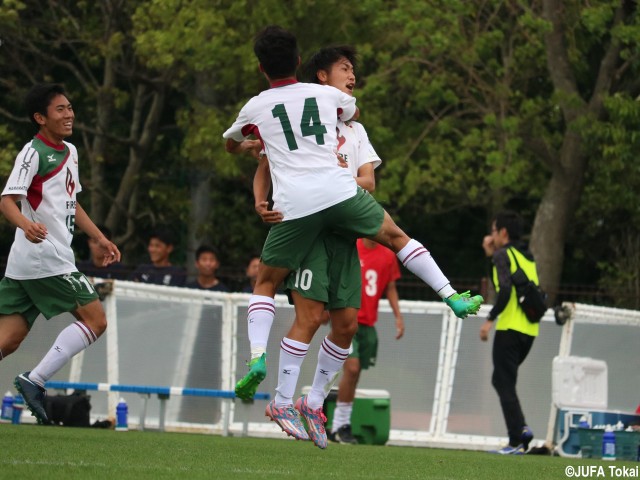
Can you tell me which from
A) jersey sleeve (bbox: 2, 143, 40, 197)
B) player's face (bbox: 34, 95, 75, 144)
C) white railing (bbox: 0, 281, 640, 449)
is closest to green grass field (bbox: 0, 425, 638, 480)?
jersey sleeve (bbox: 2, 143, 40, 197)

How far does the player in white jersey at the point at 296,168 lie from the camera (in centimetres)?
830

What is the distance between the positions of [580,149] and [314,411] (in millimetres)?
14616

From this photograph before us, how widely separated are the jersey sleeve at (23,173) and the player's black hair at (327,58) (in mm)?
1933

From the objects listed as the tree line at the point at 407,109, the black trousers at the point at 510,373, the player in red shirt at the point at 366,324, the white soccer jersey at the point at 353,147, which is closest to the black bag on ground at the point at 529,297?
the black trousers at the point at 510,373

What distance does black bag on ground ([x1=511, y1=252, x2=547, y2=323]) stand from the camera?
12859mm

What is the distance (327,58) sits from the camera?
9.12 metres

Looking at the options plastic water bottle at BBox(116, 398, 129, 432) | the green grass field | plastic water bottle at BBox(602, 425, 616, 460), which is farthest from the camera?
plastic water bottle at BBox(116, 398, 129, 432)

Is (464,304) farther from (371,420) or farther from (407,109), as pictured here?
(407,109)

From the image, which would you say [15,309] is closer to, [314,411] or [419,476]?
[314,411]

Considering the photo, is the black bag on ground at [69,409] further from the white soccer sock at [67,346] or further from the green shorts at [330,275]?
the green shorts at [330,275]

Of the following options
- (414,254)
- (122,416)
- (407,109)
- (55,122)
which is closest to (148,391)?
(122,416)

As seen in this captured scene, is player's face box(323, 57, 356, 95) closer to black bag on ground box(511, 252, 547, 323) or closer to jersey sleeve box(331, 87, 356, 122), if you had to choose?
jersey sleeve box(331, 87, 356, 122)

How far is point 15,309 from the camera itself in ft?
31.9

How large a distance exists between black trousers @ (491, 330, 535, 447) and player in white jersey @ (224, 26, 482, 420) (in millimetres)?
4469
